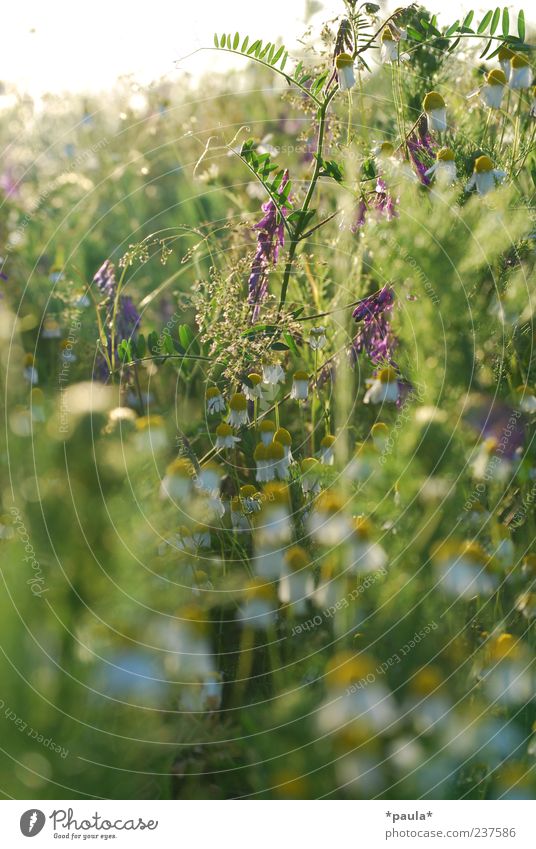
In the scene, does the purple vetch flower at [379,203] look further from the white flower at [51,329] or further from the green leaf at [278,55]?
the white flower at [51,329]

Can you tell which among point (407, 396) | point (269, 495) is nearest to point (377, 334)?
point (407, 396)

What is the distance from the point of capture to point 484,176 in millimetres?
1359

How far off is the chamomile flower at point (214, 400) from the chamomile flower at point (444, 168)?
0.50 m

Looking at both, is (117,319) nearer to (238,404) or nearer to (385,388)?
(238,404)

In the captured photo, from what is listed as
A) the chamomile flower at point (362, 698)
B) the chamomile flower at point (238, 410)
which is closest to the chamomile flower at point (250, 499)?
the chamomile flower at point (238, 410)

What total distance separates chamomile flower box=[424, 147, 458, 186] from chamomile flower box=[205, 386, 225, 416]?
50 centimetres

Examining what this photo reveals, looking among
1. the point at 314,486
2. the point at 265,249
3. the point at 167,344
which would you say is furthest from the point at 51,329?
the point at 314,486

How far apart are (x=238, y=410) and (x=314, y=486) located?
0.18 metres

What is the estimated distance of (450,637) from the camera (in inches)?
39.4

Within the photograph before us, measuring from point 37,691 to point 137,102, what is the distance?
194 centimetres

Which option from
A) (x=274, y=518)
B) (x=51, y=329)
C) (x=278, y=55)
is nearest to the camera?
(x=274, y=518)

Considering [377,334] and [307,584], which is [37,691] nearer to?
[307,584]

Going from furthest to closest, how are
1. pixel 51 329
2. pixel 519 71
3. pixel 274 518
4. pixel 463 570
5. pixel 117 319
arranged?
1. pixel 51 329
2. pixel 117 319
3. pixel 519 71
4. pixel 274 518
5. pixel 463 570

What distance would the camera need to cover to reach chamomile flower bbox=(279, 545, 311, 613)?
3.47ft
